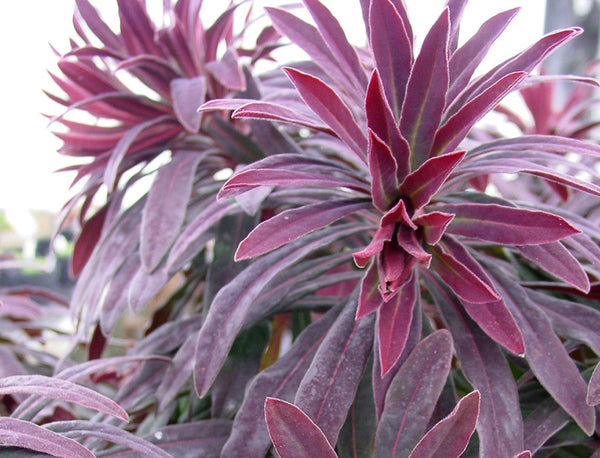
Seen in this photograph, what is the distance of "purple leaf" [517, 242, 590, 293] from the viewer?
23.3 inches

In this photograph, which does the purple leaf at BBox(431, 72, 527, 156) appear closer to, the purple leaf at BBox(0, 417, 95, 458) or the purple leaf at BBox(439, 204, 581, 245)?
the purple leaf at BBox(439, 204, 581, 245)

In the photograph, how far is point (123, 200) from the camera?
1.02 metres

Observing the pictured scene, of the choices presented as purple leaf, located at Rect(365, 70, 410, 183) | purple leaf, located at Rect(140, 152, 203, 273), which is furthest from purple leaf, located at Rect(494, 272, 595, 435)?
purple leaf, located at Rect(140, 152, 203, 273)

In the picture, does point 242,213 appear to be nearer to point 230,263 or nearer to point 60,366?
point 230,263

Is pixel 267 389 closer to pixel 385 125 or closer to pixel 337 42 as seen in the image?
pixel 385 125

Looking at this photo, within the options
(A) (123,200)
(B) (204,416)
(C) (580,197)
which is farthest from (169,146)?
(C) (580,197)

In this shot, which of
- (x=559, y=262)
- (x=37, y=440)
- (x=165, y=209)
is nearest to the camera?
(x=37, y=440)

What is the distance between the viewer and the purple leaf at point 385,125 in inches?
21.9

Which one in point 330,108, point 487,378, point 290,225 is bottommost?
point 487,378

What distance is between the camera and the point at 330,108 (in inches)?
24.1

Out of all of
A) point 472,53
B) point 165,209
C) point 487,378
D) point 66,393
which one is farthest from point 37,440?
point 472,53

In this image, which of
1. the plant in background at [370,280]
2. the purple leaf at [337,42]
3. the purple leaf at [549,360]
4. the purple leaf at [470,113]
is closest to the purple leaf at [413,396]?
the plant in background at [370,280]

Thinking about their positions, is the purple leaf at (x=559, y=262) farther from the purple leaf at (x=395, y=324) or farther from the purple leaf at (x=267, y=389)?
the purple leaf at (x=267, y=389)

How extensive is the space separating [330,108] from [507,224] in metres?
0.23
